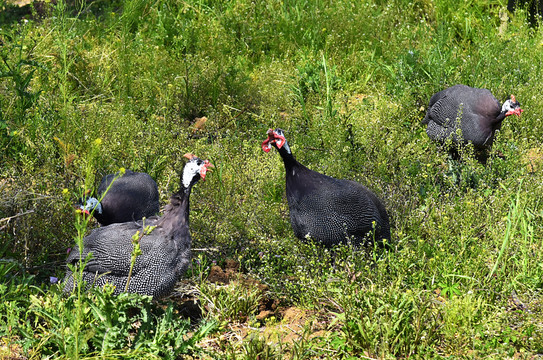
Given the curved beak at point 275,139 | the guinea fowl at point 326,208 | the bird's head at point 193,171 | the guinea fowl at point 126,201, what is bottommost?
the guinea fowl at point 126,201

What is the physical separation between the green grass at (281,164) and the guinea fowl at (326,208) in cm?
15

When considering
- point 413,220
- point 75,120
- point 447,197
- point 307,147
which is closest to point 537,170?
point 447,197

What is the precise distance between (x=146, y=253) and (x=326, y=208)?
1.10 m

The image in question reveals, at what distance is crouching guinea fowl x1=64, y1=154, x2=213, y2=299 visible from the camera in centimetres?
341

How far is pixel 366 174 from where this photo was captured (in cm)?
438

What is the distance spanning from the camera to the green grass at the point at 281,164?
10.1 feet

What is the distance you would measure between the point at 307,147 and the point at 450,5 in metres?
3.24

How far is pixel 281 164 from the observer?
4688 millimetres

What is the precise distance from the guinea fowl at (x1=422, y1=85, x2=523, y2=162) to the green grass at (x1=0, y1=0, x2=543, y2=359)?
155 millimetres

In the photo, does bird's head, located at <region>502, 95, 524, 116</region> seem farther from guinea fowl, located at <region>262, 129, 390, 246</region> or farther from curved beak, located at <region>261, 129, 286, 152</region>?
curved beak, located at <region>261, 129, 286, 152</region>

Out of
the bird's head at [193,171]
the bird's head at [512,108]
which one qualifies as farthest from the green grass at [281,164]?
the bird's head at [193,171]

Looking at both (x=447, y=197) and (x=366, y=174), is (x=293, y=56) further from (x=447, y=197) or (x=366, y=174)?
(x=447, y=197)

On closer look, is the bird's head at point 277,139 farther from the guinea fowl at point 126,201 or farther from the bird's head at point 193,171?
the guinea fowl at point 126,201

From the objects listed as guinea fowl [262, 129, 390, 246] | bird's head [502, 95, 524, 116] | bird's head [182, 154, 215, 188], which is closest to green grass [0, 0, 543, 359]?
guinea fowl [262, 129, 390, 246]
